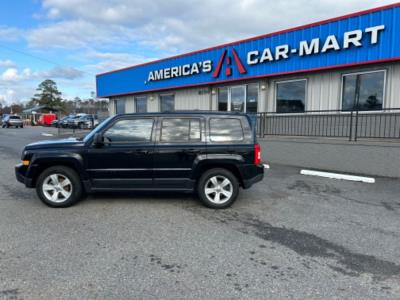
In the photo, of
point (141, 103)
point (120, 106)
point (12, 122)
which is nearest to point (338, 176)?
point (141, 103)

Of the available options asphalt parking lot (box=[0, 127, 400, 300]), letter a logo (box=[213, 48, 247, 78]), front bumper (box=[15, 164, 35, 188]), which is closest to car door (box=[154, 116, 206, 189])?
asphalt parking lot (box=[0, 127, 400, 300])

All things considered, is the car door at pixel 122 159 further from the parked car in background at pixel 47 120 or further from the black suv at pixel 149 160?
the parked car in background at pixel 47 120

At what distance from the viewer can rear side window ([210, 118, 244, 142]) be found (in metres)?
5.55

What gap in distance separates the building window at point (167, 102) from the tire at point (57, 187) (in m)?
12.1

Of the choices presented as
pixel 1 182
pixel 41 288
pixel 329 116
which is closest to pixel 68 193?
pixel 41 288

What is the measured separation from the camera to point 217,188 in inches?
218

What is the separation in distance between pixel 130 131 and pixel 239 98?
908 centimetres

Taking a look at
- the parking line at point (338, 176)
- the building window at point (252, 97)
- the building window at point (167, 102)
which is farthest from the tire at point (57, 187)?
the building window at point (167, 102)

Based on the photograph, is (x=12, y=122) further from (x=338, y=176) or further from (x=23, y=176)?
(x=338, y=176)

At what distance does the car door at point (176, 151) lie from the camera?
546 cm

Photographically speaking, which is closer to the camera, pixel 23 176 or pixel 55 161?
pixel 55 161

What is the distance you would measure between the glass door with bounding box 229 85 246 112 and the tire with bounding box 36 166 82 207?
9.63 m

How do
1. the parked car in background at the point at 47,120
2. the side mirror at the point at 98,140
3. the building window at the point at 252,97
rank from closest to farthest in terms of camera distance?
the side mirror at the point at 98,140 → the building window at the point at 252,97 → the parked car in background at the point at 47,120

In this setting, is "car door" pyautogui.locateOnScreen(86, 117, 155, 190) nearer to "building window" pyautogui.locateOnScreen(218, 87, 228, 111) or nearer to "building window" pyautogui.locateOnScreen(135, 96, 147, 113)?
"building window" pyautogui.locateOnScreen(218, 87, 228, 111)
